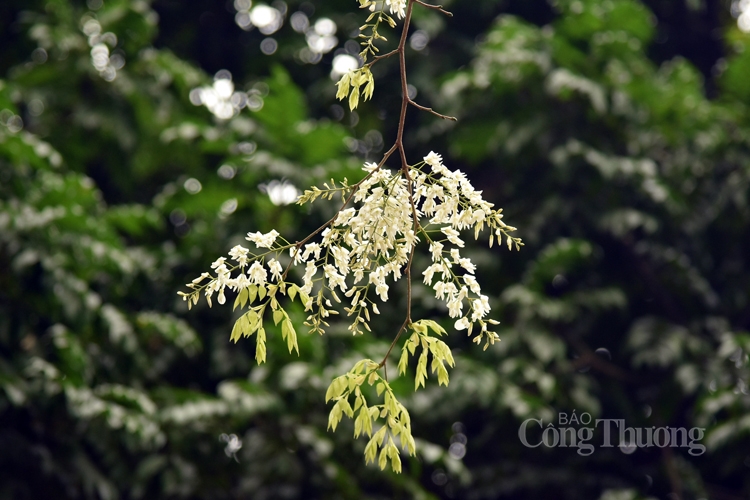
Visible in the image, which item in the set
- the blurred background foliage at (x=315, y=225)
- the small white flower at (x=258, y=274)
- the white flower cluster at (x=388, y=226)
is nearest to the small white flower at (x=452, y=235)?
the white flower cluster at (x=388, y=226)

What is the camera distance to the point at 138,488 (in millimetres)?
3381

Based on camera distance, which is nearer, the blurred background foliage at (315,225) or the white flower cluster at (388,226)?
the white flower cluster at (388,226)

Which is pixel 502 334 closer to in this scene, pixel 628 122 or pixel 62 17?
pixel 628 122

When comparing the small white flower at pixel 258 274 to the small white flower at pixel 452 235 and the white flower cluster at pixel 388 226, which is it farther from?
the small white flower at pixel 452 235

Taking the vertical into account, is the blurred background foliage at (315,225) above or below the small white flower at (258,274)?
above

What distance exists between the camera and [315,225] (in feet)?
13.3

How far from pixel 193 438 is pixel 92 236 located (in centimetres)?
91

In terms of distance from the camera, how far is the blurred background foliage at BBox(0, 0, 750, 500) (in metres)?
3.42

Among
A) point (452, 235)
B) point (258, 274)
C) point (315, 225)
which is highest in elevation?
point (315, 225)

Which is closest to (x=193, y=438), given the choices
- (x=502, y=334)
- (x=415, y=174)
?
(x=502, y=334)

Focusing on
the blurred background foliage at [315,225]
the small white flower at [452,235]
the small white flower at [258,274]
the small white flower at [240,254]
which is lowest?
the small white flower at [258,274]

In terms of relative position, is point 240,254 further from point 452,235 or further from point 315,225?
point 315,225

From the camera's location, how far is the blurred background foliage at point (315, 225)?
3.42 meters

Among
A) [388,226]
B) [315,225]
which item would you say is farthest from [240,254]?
[315,225]
